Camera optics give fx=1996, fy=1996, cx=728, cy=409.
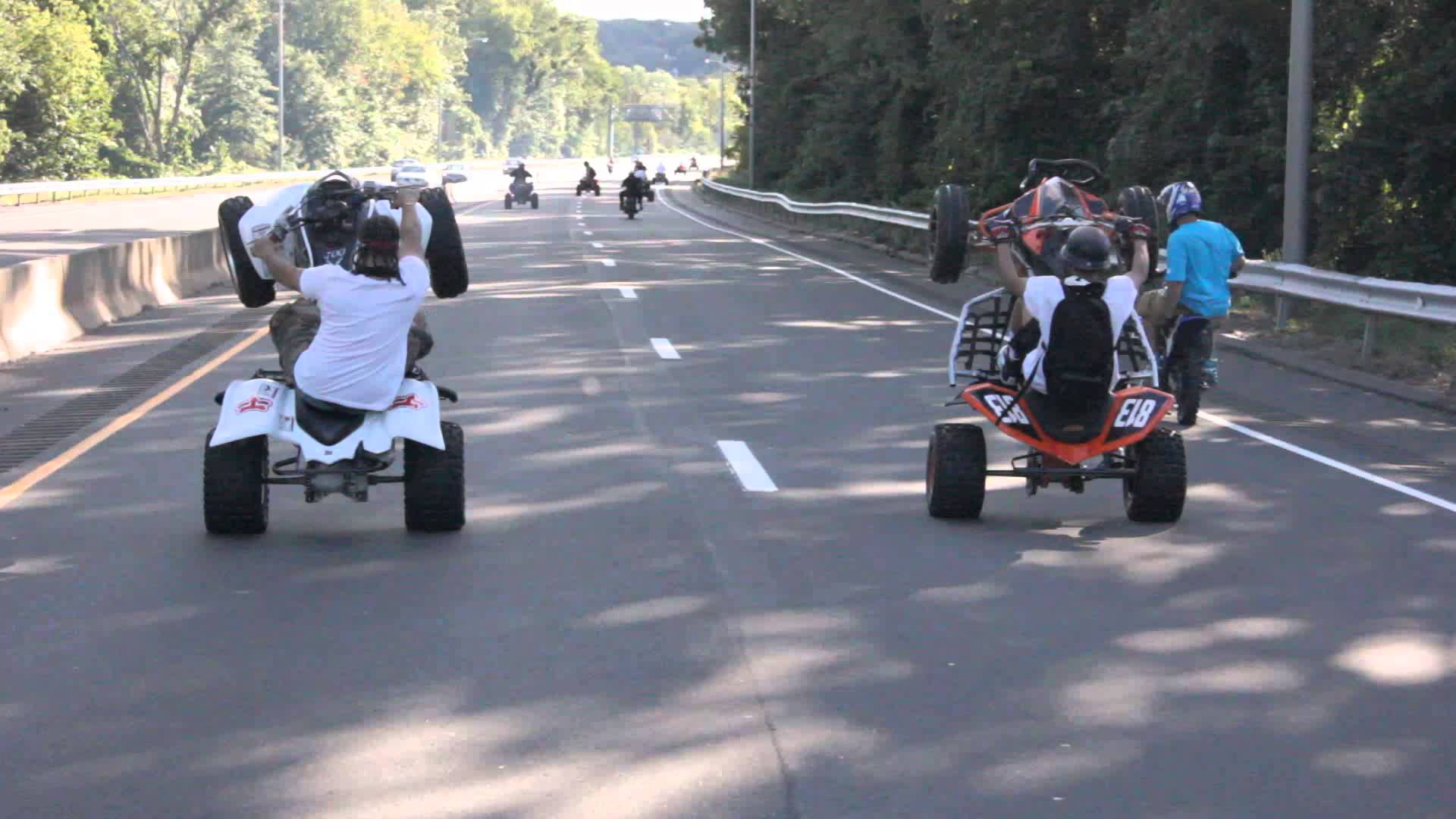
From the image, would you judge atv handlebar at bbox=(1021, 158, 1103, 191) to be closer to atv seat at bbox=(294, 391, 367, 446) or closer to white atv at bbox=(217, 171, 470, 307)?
white atv at bbox=(217, 171, 470, 307)

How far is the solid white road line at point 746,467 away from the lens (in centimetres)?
1102

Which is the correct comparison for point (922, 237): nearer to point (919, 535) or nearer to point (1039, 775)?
point (919, 535)

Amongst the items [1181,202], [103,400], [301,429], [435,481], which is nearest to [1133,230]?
[1181,202]

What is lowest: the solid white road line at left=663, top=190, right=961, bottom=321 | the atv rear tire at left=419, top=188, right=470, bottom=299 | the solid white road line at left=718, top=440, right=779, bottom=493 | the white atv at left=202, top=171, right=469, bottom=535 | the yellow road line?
the yellow road line

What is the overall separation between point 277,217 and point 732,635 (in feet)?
12.3

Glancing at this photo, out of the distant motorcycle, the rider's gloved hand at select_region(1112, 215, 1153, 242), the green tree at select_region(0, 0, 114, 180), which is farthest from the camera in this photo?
the green tree at select_region(0, 0, 114, 180)

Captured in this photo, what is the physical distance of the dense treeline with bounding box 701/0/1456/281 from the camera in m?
24.2

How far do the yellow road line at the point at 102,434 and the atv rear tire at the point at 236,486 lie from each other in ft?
5.56

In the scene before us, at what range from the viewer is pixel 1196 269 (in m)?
14.0

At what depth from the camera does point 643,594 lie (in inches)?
326

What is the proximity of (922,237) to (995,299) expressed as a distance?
24057mm

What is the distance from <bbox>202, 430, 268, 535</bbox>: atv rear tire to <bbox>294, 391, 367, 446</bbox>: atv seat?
0.22 metres

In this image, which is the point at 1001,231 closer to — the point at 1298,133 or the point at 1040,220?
the point at 1040,220

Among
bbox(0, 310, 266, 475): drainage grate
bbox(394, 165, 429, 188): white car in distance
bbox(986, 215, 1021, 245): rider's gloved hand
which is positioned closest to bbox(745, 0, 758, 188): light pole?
bbox(394, 165, 429, 188): white car in distance
